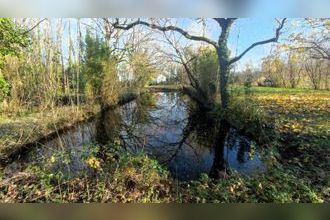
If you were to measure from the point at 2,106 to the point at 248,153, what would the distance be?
3.91 m

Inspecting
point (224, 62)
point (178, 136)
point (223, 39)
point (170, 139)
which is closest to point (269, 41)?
point (223, 39)

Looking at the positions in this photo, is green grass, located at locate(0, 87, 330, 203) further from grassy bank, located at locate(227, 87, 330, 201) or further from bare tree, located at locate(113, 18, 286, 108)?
bare tree, located at locate(113, 18, 286, 108)

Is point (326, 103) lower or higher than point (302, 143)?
higher

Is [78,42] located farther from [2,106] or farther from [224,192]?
[224,192]

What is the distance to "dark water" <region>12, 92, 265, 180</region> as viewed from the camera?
197 inches

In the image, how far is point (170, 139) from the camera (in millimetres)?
5578

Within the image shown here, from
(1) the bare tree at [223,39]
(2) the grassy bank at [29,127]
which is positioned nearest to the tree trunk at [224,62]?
(1) the bare tree at [223,39]

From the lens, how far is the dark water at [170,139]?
499 centimetres

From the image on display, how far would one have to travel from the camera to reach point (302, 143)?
5121 millimetres

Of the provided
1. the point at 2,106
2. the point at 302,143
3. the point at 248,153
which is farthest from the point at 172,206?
the point at 2,106

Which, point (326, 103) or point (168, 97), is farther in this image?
point (168, 97)

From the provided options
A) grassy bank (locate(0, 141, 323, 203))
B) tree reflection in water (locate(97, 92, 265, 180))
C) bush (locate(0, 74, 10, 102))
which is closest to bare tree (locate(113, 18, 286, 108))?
tree reflection in water (locate(97, 92, 265, 180))

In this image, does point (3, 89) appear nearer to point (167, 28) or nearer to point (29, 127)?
point (29, 127)

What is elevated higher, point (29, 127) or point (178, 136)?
point (29, 127)
